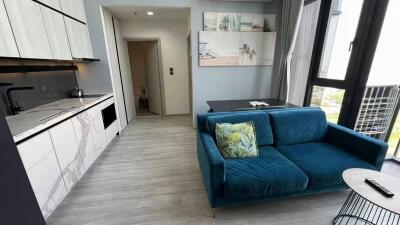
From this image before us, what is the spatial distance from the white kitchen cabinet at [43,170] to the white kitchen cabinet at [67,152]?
0.07 meters

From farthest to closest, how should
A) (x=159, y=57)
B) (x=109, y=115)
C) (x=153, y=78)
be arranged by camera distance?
1. (x=153, y=78)
2. (x=159, y=57)
3. (x=109, y=115)

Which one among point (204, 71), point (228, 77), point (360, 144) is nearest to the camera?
point (360, 144)

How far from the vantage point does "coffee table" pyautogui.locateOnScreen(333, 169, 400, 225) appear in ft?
3.76

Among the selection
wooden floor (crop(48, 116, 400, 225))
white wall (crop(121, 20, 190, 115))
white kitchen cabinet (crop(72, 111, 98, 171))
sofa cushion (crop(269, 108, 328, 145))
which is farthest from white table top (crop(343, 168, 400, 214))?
white wall (crop(121, 20, 190, 115))

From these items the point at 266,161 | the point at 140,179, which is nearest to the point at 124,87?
the point at 140,179

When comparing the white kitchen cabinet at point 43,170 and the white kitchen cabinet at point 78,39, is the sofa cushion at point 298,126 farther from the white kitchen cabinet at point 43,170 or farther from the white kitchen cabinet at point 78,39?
the white kitchen cabinet at point 78,39

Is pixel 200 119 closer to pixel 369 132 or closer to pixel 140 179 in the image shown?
pixel 140 179

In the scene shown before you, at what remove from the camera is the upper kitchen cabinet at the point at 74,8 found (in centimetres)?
244

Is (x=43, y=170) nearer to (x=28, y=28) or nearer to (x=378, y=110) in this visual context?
(x=28, y=28)

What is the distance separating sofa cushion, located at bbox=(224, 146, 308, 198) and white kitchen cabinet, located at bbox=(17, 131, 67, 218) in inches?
62.0

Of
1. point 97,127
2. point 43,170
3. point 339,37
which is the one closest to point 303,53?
point 339,37

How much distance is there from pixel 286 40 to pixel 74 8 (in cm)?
355

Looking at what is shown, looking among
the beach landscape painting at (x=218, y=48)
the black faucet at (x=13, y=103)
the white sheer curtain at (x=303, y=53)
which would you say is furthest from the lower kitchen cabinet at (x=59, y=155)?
the white sheer curtain at (x=303, y=53)

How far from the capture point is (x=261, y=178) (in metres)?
1.50
